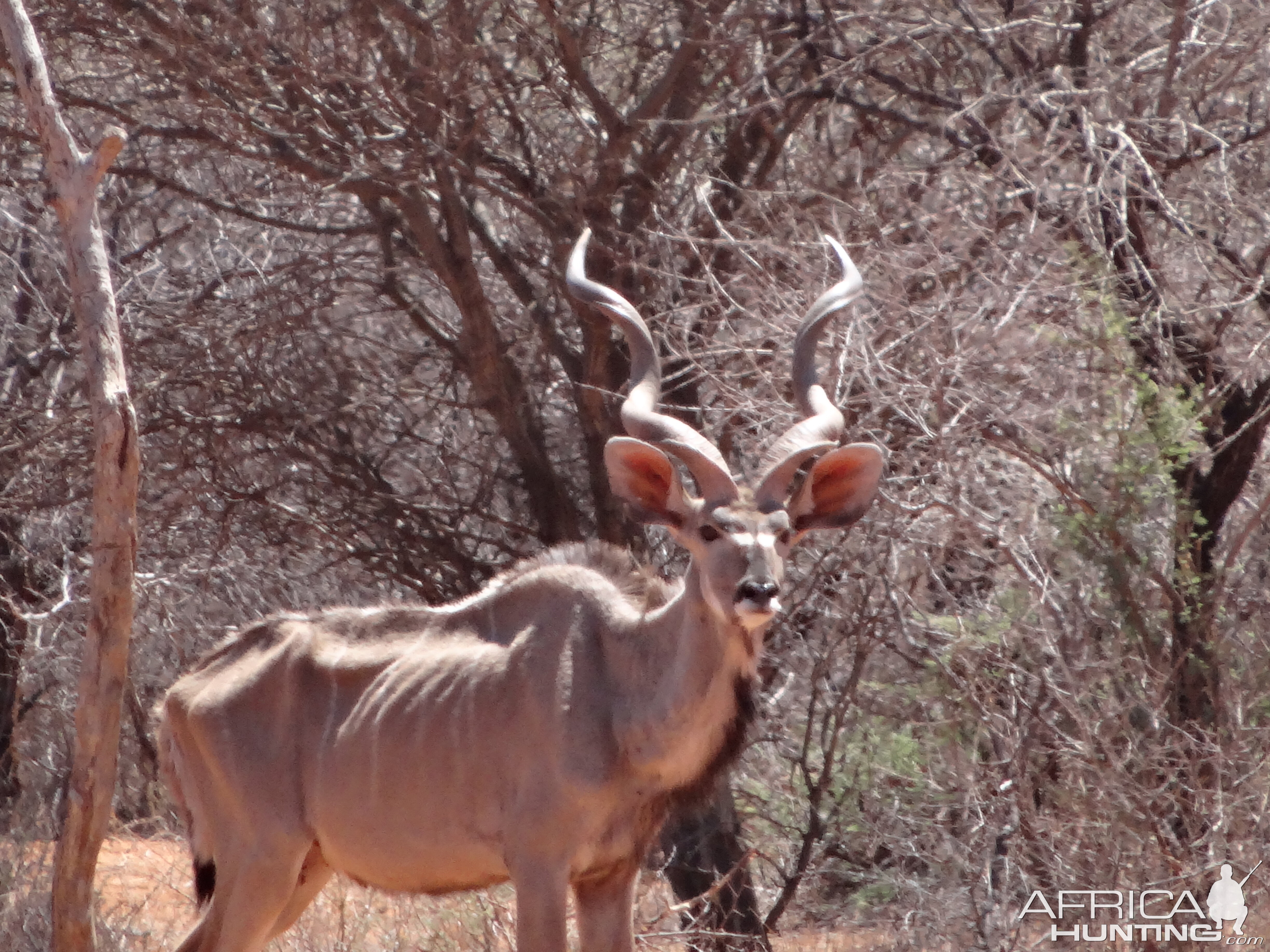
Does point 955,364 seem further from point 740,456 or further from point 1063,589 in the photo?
point 740,456

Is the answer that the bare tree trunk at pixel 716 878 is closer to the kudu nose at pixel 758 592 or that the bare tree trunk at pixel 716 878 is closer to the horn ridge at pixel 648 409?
the horn ridge at pixel 648 409

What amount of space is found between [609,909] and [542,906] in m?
0.38

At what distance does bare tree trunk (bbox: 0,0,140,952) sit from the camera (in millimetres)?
4730

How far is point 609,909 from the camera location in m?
4.76

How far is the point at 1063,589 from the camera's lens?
587cm

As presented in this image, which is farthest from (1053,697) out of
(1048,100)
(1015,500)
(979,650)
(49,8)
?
(49,8)

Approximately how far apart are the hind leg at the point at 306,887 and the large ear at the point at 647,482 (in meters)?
1.48

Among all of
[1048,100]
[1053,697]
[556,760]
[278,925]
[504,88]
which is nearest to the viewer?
[556,760]

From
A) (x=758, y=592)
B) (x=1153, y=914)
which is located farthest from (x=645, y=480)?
(x=1153, y=914)

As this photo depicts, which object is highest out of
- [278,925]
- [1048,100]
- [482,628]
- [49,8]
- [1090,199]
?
[49,8]

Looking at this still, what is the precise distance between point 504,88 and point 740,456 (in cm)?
176

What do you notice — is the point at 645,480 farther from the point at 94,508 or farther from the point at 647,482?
the point at 94,508

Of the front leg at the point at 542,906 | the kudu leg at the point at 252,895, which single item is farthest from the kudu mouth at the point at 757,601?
the kudu leg at the point at 252,895

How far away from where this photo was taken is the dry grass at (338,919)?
5.98 metres
